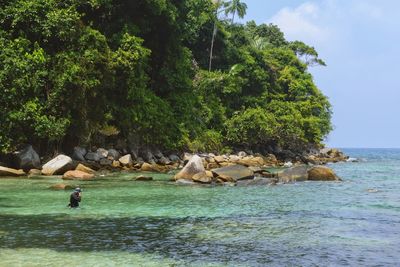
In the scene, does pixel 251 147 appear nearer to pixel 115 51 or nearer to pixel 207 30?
pixel 207 30

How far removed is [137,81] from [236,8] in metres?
27.8

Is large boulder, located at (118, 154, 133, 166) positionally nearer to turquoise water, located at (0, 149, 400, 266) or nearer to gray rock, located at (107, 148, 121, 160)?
gray rock, located at (107, 148, 121, 160)

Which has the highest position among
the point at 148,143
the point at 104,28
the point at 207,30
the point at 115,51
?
the point at 207,30

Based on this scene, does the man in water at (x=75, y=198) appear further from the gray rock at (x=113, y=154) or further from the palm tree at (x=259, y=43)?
the palm tree at (x=259, y=43)

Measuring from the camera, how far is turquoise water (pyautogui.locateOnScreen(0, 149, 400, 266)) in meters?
9.64

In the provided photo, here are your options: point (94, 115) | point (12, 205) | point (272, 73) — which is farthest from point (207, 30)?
point (12, 205)

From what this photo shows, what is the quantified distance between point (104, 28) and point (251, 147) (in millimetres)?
23952

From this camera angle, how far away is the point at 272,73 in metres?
62.3

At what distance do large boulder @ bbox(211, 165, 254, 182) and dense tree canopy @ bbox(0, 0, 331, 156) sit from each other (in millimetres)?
9881

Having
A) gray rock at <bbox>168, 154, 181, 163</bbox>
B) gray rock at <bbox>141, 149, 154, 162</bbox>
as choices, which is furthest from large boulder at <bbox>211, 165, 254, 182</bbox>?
gray rock at <bbox>168, 154, 181, 163</bbox>

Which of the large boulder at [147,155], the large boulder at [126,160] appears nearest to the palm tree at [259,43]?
the large boulder at [147,155]

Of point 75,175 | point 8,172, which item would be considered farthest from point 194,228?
point 8,172

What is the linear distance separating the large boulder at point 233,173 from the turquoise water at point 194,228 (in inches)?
186

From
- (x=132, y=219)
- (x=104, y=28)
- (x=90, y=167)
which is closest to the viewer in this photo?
(x=132, y=219)
